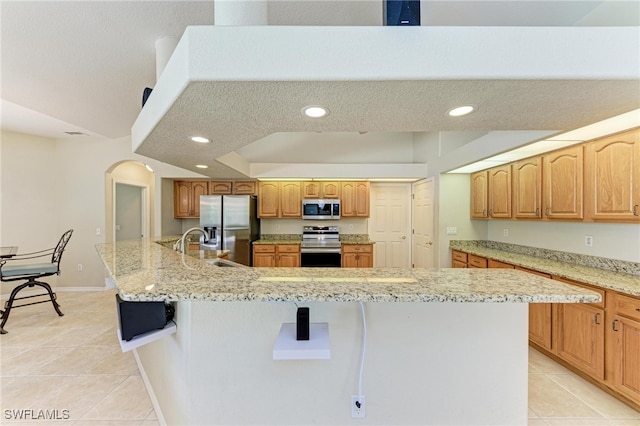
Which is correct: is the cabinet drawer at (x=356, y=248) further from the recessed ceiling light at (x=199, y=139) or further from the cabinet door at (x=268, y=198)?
the recessed ceiling light at (x=199, y=139)

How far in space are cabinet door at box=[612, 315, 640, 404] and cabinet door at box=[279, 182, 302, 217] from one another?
4.06 metres

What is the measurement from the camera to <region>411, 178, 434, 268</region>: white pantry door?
14.9ft

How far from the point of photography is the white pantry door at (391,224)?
209 inches

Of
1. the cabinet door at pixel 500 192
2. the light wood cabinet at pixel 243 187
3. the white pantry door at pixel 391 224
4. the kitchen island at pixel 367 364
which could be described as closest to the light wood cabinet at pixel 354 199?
the white pantry door at pixel 391 224

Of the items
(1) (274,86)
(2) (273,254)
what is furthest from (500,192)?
(2) (273,254)

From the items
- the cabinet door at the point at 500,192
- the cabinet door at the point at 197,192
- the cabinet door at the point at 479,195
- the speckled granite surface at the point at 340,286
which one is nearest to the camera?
the speckled granite surface at the point at 340,286

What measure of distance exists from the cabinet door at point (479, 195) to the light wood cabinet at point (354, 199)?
172cm

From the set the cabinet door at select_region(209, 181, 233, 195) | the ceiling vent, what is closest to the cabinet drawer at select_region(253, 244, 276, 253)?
the cabinet door at select_region(209, 181, 233, 195)

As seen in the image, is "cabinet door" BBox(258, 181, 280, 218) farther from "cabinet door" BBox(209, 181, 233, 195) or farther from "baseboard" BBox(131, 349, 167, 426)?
"baseboard" BBox(131, 349, 167, 426)

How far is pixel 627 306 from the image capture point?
6.02ft

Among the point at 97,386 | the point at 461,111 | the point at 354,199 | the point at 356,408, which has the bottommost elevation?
the point at 97,386

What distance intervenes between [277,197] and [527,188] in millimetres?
3740

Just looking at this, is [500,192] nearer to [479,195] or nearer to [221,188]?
[479,195]

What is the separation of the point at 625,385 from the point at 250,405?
8.48ft
